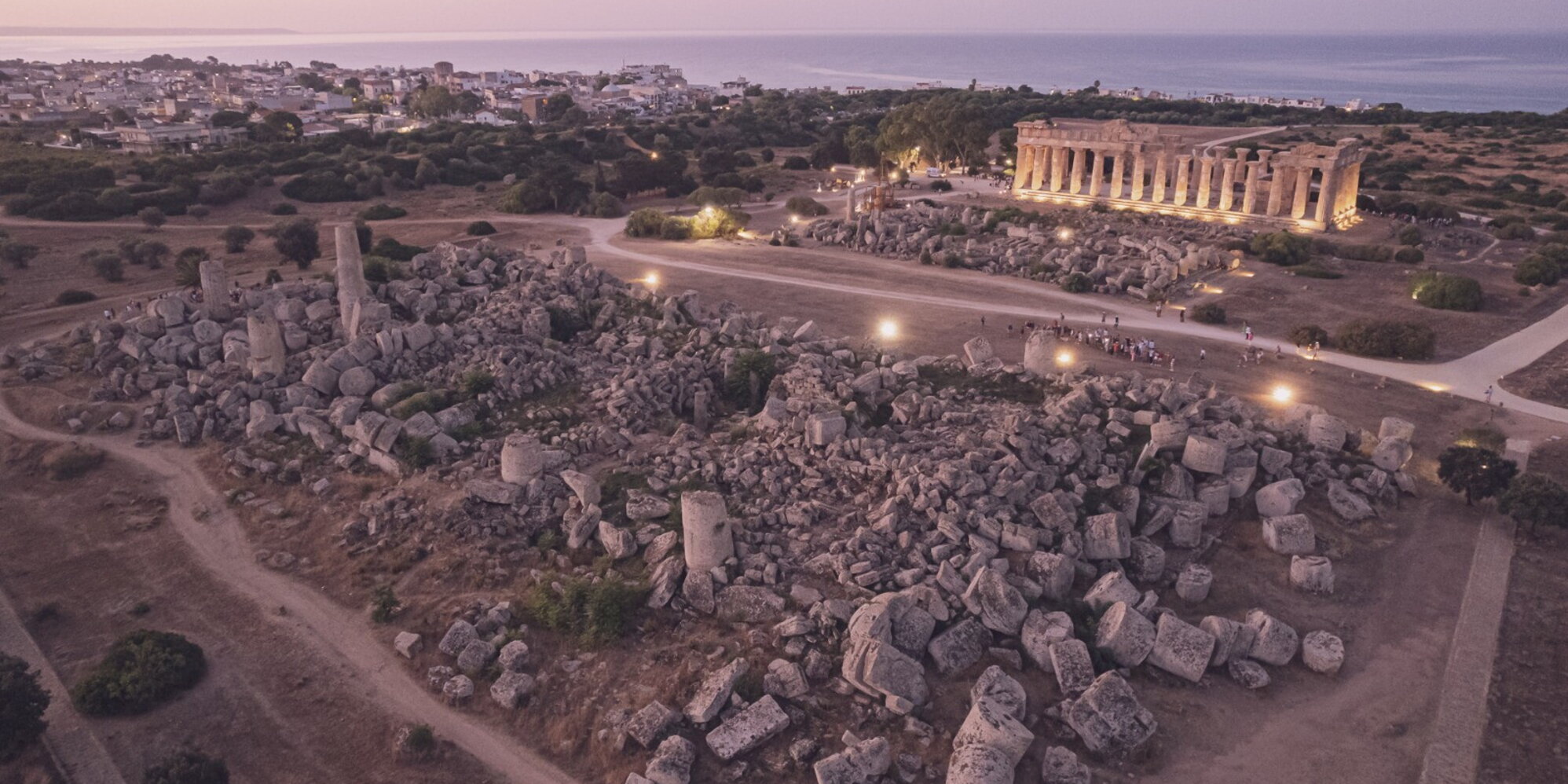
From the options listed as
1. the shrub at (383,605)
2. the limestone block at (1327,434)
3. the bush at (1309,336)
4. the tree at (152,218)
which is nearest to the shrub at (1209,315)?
the bush at (1309,336)

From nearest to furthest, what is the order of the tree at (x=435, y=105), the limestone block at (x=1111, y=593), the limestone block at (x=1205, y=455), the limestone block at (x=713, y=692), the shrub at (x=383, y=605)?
1. the limestone block at (x=713, y=692)
2. the limestone block at (x=1111, y=593)
3. the shrub at (x=383, y=605)
4. the limestone block at (x=1205, y=455)
5. the tree at (x=435, y=105)

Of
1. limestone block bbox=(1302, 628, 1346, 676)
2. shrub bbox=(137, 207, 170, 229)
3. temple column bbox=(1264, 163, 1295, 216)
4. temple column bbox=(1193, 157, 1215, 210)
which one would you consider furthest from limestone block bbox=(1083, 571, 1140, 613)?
shrub bbox=(137, 207, 170, 229)

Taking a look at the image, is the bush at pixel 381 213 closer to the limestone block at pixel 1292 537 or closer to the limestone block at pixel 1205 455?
the limestone block at pixel 1205 455

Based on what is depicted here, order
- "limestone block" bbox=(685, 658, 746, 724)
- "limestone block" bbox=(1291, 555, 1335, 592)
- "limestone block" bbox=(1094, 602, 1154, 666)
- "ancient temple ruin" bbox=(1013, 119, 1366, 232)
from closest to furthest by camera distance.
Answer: "limestone block" bbox=(685, 658, 746, 724)
"limestone block" bbox=(1094, 602, 1154, 666)
"limestone block" bbox=(1291, 555, 1335, 592)
"ancient temple ruin" bbox=(1013, 119, 1366, 232)

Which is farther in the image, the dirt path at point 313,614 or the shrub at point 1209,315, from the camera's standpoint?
the shrub at point 1209,315

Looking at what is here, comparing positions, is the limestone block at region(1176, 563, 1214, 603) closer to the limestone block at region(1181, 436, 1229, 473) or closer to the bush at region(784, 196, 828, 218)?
the limestone block at region(1181, 436, 1229, 473)

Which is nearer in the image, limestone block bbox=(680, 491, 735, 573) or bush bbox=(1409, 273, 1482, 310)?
limestone block bbox=(680, 491, 735, 573)

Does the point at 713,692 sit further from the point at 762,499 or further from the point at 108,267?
the point at 108,267
